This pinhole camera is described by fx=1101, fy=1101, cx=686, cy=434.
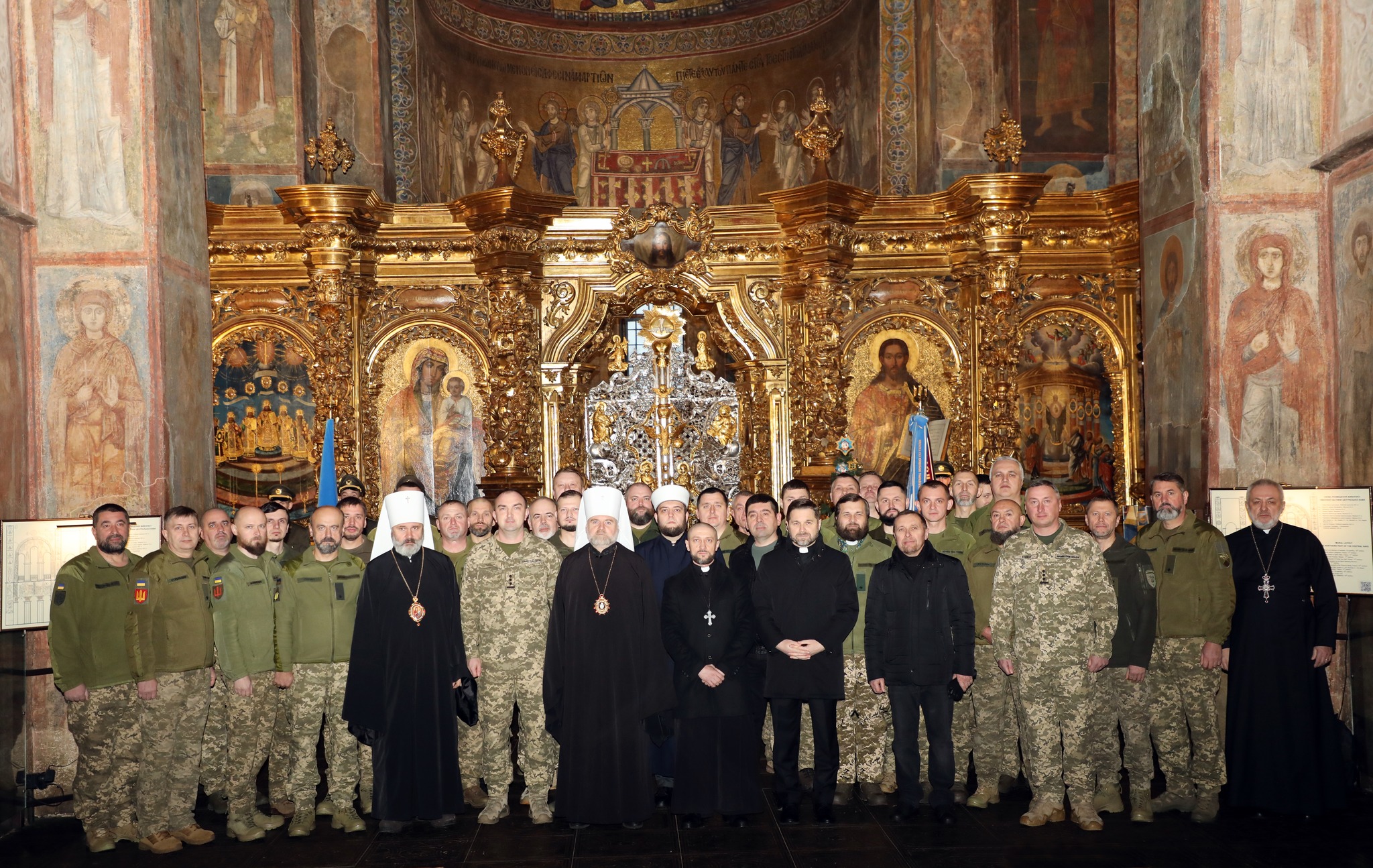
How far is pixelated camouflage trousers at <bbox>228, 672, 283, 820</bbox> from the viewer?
6816mm

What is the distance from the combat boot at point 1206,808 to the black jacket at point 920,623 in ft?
5.31

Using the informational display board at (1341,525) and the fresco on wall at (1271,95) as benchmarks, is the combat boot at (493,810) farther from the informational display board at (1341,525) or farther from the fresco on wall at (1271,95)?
the fresco on wall at (1271,95)

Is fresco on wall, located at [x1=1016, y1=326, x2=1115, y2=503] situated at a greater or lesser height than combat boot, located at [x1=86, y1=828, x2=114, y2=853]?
greater

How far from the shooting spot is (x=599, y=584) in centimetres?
683

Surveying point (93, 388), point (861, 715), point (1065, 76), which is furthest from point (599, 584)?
point (1065, 76)

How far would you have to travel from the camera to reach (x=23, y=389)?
7824 millimetres

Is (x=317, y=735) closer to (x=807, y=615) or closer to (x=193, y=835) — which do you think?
(x=193, y=835)

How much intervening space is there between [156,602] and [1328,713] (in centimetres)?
729

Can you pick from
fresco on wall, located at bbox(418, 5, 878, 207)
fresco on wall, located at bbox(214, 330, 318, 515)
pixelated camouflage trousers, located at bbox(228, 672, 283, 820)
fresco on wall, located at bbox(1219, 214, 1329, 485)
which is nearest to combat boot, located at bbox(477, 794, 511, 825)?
pixelated camouflage trousers, located at bbox(228, 672, 283, 820)

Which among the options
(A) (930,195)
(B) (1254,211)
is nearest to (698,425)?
(A) (930,195)

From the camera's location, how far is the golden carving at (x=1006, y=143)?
12.7m

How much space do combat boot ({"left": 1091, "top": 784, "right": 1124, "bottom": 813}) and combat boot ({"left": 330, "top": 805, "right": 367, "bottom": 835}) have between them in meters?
4.54

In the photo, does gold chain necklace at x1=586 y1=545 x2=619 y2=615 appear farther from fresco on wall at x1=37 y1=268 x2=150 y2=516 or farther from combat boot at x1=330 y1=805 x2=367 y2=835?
fresco on wall at x1=37 y1=268 x2=150 y2=516

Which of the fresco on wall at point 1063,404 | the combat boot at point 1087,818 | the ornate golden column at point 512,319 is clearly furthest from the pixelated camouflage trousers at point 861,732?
the fresco on wall at point 1063,404
